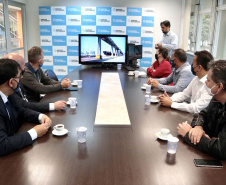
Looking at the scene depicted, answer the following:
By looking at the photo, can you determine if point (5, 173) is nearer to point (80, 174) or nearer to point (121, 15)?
point (80, 174)

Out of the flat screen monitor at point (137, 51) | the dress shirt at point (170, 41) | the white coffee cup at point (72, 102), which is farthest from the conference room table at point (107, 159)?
the dress shirt at point (170, 41)

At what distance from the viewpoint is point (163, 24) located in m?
Answer: 5.07

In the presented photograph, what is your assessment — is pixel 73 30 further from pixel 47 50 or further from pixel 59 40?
pixel 47 50

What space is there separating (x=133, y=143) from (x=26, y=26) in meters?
5.89

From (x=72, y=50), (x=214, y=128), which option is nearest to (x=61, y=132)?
(x=214, y=128)

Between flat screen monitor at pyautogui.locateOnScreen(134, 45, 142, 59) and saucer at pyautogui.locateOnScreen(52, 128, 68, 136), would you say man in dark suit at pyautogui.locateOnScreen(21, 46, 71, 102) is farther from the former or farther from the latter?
flat screen monitor at pyautogui.locateOnScreen(134, 45, 142, 59)

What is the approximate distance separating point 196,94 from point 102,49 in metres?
2.35

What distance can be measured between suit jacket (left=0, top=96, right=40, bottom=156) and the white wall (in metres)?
5.10

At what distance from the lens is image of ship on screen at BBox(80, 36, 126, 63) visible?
4.16m

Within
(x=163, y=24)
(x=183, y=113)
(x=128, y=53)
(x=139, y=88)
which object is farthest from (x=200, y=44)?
(x=183, y=113)

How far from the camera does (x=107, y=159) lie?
120 cm

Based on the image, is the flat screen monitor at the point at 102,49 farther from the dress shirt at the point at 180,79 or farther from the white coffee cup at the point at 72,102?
the white coffee cup at the point at 72,102

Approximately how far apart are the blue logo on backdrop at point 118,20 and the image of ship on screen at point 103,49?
182cm

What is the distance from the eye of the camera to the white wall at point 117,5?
241 inches
